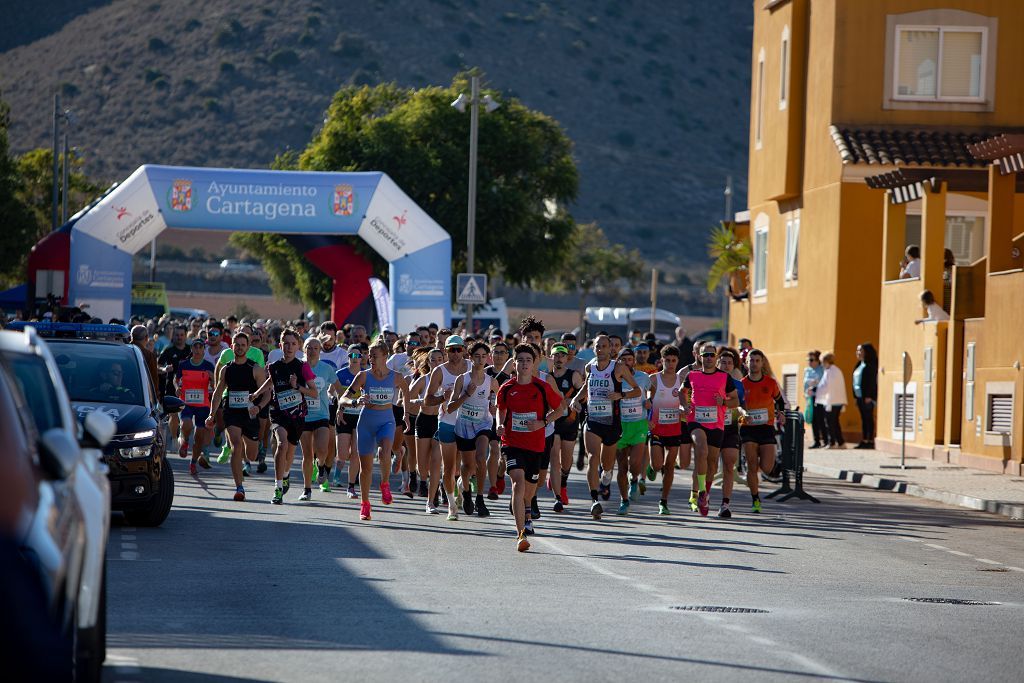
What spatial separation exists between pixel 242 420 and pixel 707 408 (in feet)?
17.2

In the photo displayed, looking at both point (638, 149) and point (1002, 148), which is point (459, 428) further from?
point (638, 149)

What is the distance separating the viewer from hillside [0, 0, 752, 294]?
116 metres

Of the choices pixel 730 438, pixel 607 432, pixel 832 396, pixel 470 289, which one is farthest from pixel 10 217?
pixel 730 438

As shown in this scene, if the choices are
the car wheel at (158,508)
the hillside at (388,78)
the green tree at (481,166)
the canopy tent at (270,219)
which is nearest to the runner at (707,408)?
the car wheel at (158,508)

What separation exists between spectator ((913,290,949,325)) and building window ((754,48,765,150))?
11497 millimetres

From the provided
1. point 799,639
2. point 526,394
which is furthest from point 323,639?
point 526,394

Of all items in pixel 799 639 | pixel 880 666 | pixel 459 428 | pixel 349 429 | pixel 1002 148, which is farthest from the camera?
pixel 1002 148

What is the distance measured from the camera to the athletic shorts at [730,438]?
19.4m

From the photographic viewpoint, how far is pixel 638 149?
4985 inches

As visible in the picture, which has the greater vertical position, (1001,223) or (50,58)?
(50,58)

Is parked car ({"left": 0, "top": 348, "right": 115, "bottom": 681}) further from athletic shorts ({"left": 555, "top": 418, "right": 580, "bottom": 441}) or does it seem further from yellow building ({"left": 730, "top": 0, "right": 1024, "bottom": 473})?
yellow building ({"left": 730, "top": 0, "right": 1024, "bottom": 473})

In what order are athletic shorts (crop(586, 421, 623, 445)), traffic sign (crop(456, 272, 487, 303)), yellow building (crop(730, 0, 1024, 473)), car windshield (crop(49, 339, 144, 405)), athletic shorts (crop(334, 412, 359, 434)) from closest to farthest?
car windshield (crop(49, 339, 144, 405))
athletic shorts (crop(586, 421, 623, 445))
athletic shorts (crop(334, 412, 359, 434))
yellow building (crop(730, 0, 1024, 473))
traffic sign (crop(456, 272, 487, 303))

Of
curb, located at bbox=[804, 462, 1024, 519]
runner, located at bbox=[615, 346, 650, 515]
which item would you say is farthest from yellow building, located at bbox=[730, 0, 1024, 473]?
runner, located at bbox=[615, 346, 650, 515]

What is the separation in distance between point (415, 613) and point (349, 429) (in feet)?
30.8
